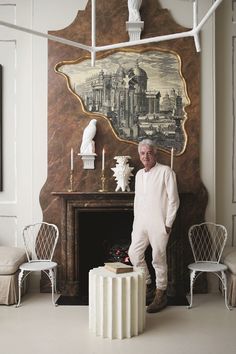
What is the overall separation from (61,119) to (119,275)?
218 centimetres

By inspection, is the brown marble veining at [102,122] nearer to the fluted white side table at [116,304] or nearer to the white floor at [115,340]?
the white floor at [115,340]

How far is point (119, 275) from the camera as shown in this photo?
3693mm

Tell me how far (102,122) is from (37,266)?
179 centimetres

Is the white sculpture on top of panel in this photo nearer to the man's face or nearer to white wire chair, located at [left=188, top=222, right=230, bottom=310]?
the man's face

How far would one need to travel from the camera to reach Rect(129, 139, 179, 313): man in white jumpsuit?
14.4ft

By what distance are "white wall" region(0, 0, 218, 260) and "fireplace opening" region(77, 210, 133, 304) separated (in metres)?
0.64

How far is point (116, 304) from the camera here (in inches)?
142

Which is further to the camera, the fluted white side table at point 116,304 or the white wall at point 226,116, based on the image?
the white wall at point 226,116

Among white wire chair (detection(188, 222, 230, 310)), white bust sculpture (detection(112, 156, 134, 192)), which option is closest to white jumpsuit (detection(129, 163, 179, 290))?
white bust sculpture (detection(112, 156, 134, 192))

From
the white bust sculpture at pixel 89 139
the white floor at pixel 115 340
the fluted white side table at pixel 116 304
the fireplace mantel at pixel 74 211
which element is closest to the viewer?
the white floor at pixel 115 340

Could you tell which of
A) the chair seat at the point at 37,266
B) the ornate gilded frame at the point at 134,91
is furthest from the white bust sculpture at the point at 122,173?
the chair seat at the point at 37,266

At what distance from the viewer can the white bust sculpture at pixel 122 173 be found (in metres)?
4.94

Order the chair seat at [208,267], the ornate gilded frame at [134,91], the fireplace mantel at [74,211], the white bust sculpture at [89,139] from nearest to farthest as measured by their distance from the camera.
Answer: the chair seat at [208,267]
the fireplace mantel at [74,211]
the white bust sculpture at [89,139]
the ornate gilded frame at [134,91]

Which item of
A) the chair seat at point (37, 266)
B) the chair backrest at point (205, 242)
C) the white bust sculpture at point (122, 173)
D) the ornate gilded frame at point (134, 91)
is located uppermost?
the ornate gilded frame at point (134, 91)
